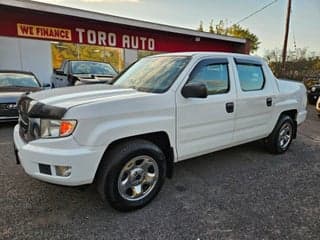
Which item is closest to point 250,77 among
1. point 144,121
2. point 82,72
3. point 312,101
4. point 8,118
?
point 144,121

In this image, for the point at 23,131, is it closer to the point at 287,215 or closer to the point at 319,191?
the point at 287,215

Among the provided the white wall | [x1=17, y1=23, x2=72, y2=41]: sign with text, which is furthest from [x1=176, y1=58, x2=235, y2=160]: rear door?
the white wall

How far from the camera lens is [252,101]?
411cm

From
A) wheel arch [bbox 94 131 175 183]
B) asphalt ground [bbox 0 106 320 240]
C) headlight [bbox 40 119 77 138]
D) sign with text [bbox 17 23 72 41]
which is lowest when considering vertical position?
asphalt ground [bbox 0 106 320 240]

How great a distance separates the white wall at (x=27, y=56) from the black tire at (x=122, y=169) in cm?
1155

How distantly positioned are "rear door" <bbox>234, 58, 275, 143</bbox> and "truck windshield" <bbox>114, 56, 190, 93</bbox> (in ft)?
3.50

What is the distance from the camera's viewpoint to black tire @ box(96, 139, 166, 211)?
272 cm

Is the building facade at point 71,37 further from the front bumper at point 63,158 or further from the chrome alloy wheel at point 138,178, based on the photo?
the chrome alloy wheel at point 138,178

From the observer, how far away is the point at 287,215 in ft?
9.52

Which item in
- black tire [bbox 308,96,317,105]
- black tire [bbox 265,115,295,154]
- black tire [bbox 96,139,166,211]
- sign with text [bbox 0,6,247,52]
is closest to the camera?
black tire [bbox 96,139,166,211]

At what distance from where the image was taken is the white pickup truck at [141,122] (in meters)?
2.54

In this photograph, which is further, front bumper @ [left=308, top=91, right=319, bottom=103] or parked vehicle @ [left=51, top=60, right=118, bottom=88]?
front bumper @ [left=308, top=91, right=319, bottom=103]

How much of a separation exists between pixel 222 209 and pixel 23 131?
245 cm

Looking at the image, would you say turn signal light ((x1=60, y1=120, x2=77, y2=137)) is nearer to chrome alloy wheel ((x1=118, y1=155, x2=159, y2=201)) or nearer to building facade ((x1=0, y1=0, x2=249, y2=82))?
chrome alloy wheel ((x1=118, y1=155, x2=159, y2=201))
